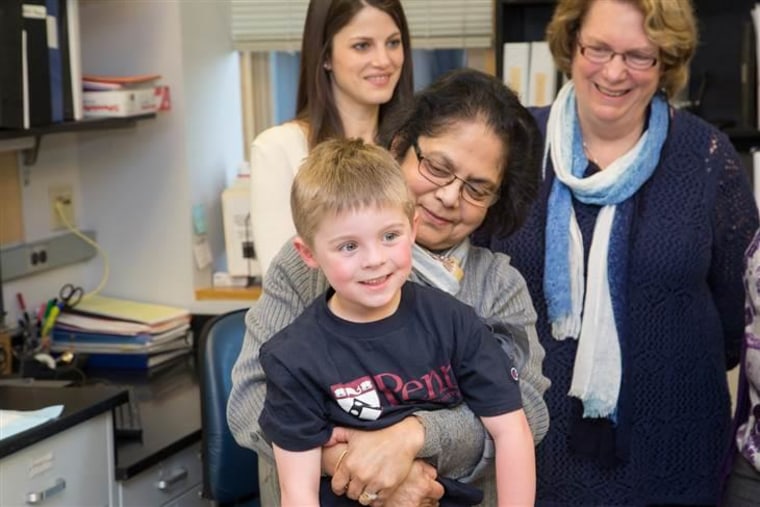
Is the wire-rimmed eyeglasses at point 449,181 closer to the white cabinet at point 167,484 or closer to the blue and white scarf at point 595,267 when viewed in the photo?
the blue and white scarf at point 595,267

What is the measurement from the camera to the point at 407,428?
1486mm

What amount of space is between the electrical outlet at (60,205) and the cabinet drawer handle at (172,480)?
1.01 metres

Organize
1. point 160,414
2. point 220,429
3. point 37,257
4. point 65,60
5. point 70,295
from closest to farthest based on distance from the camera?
1. point 220,429
2. point 160,414
3. point 65,60
4. point 37,257
5. point 70,295

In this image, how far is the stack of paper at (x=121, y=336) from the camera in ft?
10.6

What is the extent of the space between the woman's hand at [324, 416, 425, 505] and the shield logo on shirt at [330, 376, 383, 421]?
3 cm

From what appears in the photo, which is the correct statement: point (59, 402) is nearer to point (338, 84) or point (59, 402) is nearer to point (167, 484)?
point (167, 484)

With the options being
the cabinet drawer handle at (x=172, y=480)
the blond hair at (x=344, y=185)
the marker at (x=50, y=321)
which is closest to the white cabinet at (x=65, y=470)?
the cabinet drawer handle at (x=172, y=480)

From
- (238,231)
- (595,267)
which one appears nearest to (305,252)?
(595,267)

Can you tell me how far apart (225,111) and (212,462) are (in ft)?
5.44

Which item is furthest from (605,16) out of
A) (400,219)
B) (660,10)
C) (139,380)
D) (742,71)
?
(139,380)

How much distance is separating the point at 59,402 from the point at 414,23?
1.69 m

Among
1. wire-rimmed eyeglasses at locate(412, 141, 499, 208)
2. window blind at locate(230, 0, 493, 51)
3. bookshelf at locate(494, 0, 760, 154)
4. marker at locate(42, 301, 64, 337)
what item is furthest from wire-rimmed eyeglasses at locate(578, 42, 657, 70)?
marker at locate(42, 301, 64, 337)

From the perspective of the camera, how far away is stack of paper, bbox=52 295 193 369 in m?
3.24

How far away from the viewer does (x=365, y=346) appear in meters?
1.46
